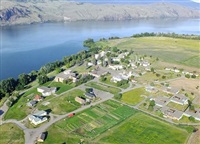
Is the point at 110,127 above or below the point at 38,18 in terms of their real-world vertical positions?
below

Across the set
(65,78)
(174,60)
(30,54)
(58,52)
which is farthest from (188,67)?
(30,54)

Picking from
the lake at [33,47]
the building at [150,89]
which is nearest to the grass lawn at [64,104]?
the building at [150,89]

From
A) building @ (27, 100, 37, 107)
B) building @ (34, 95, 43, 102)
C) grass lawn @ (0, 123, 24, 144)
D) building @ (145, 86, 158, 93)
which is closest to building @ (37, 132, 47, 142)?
grass lawn @ (0, 123, 24, 144)

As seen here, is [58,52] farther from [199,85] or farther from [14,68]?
[199,85]

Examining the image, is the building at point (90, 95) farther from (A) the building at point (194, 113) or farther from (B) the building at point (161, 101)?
(A) the building at point (194, 113)

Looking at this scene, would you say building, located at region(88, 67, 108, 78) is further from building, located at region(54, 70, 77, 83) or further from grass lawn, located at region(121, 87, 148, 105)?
grass lawn, located at region(121, 87, 148, 105)

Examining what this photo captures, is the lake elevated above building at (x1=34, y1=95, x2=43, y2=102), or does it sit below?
above
